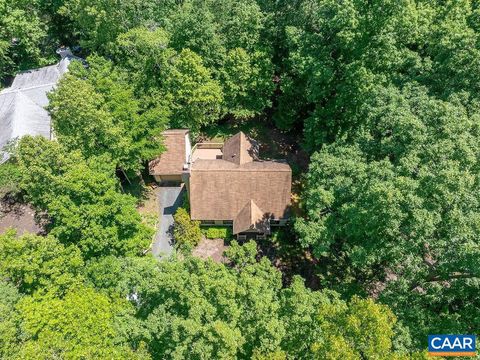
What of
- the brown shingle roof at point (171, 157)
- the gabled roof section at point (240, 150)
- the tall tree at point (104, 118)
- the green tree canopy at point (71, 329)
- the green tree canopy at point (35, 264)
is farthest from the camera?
the brown shingle roof at point (171, 157)

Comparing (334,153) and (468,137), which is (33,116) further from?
(468,137)

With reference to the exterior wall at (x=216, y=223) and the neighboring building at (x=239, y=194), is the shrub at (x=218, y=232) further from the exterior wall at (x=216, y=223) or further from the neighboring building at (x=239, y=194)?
the neighboring building at (x=239, y=194)

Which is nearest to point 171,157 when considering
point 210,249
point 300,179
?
point 210,249

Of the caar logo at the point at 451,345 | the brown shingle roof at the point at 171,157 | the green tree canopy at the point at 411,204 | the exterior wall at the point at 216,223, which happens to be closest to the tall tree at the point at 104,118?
the brown shingle roof at the point at 171,157

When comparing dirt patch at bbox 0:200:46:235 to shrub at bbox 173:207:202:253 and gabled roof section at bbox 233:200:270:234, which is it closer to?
shrub at bbox 173:207:202:253

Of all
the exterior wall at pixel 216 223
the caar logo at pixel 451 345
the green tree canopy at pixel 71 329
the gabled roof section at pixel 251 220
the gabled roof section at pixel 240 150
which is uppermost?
the gabled roof section at pixel 240 150

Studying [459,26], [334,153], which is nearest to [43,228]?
[334,153]

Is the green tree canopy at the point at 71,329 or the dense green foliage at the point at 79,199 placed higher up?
the dense green foliage at the point at 79,199

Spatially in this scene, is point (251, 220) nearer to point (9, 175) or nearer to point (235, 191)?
point (235, 191)
